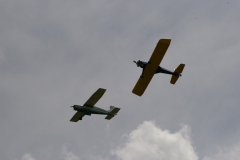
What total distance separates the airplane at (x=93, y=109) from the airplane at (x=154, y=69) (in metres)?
4.85

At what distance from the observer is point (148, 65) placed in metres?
37.3

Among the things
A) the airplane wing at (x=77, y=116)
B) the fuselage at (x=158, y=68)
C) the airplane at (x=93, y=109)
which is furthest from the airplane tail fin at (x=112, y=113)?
the fuselage at (x=158, y=68)

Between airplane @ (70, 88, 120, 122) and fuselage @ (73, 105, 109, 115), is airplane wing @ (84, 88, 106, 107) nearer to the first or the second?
airplane @ (70, 88, 120, 122)

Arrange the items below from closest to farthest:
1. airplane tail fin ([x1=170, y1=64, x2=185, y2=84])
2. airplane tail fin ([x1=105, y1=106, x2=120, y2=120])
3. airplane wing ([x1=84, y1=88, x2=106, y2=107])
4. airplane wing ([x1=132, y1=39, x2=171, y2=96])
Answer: airplane wing ([x1=132, y1=39, x2=171, y2=96]), airplane tail fin ([x1=170, y1=64, x2=185, y2=84]), airplane wing ([x1=84, y1=88, x2=106, y2=107]), airplane tail fin ([x1=105, y1=106, x2=120, y2=120])

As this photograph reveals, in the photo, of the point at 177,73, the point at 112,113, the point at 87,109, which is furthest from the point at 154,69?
the point at 112,113

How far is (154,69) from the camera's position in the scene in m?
37.8

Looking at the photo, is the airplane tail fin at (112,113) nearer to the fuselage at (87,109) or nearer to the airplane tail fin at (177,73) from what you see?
the fuselage at (87,109)

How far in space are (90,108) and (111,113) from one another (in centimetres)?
385

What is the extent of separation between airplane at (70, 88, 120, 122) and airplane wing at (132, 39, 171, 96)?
4.67 metres

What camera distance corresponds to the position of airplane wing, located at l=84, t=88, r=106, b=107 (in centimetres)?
4165

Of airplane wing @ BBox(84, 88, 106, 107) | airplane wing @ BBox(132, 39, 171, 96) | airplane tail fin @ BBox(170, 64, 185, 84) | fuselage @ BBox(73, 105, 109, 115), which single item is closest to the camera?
airplane wing @ BBox(132, 39, 171, 96)

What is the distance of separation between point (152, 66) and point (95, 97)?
9161 mm

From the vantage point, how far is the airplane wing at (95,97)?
137ft

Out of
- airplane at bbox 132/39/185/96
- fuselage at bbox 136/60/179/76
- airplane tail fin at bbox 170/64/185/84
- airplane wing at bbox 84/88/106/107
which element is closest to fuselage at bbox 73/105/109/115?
airplane wing at bbox 84/88/106/107
